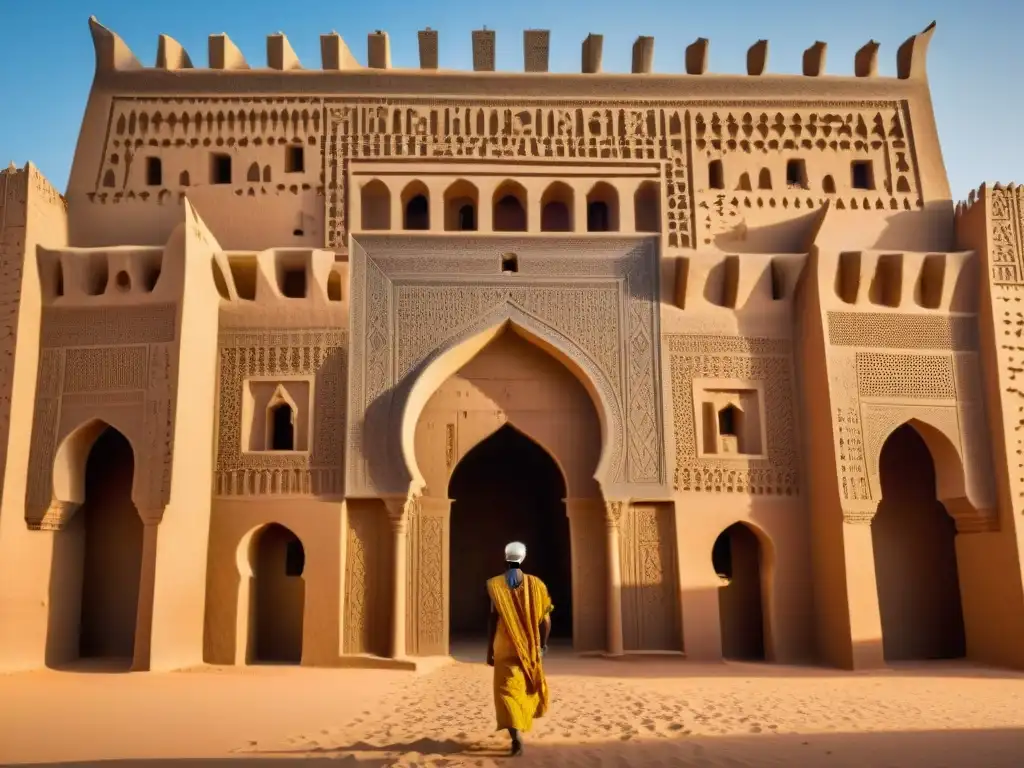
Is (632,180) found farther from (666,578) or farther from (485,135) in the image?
(666,578)

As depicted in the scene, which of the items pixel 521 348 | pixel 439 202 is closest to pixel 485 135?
pixel 439 202

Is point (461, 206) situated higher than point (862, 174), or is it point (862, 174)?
point (862, 174)

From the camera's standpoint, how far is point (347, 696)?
7.68 meters

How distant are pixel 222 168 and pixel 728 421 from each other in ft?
22.9

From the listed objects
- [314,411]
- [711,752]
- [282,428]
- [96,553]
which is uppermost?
[314,411]

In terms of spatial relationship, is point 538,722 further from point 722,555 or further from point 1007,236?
point 1007,236

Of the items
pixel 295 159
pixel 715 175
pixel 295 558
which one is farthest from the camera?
pixel 715 175

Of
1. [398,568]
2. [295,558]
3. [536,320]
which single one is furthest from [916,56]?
[295,558]

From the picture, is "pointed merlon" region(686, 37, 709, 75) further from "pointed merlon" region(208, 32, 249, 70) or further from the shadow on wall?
the shadow on wall

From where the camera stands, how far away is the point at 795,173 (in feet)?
41.7

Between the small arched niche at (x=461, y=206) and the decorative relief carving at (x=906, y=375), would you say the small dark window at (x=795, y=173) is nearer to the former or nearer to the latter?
the decorative relief carving at (x=906, y=375)

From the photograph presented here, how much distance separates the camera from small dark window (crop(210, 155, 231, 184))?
489 inches

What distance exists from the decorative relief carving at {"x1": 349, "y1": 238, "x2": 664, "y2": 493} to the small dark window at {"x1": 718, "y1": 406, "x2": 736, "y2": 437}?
81cm

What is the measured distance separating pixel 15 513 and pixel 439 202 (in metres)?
5.73
